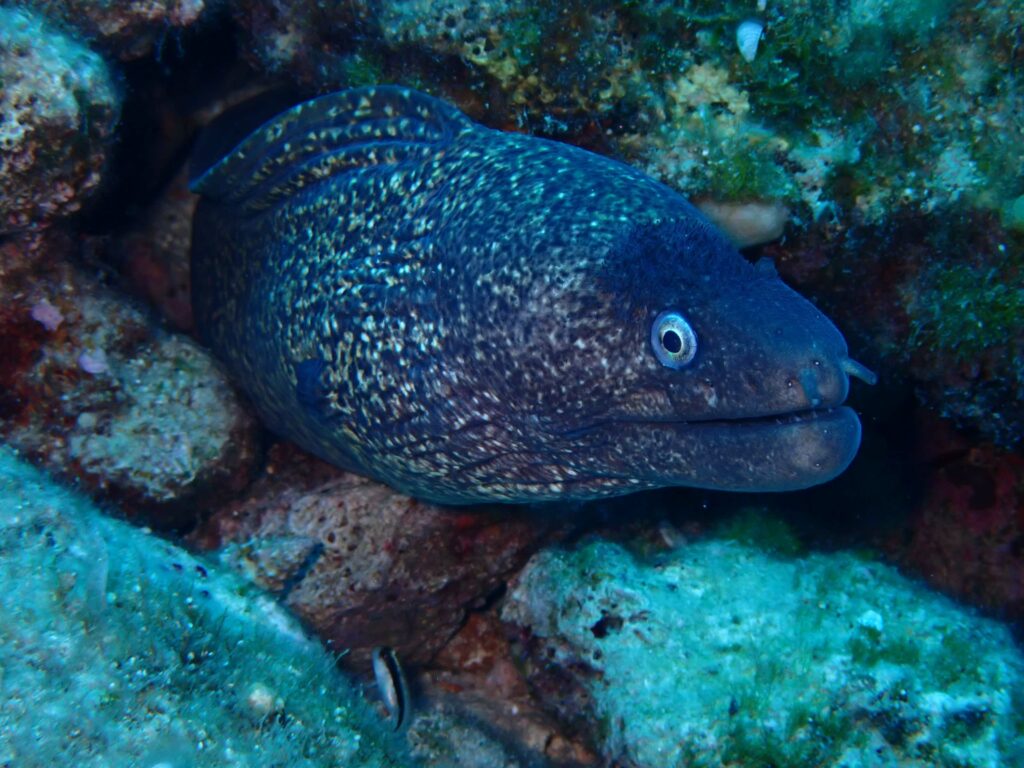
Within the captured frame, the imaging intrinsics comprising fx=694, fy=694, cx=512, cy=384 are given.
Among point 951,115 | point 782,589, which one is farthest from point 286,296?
point 951,115

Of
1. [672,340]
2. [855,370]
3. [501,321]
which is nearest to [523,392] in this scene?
[501,321]

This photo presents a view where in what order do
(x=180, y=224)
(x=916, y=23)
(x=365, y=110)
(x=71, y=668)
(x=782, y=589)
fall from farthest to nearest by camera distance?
Answer: (x=180, y=224), (x=782, y=589), (x=365, y=110), (x=916, y=23), (x=71, y=668)

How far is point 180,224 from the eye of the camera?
5020 mm

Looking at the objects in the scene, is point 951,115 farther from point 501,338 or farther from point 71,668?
point 71,668

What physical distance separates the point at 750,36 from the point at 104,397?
369 cm

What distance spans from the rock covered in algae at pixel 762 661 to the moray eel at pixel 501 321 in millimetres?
950

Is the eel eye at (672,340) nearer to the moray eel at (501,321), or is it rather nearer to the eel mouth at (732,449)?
the moray eel at (501,321)

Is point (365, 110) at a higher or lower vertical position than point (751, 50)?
lower

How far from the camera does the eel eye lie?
224 centimetres

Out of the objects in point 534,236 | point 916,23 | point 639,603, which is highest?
point 916,23

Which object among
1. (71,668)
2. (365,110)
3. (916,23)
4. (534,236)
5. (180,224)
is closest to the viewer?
(71,668)

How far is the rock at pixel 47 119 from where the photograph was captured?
114 inches

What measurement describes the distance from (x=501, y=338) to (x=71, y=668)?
173cm

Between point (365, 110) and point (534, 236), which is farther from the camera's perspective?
point (365, 110)
